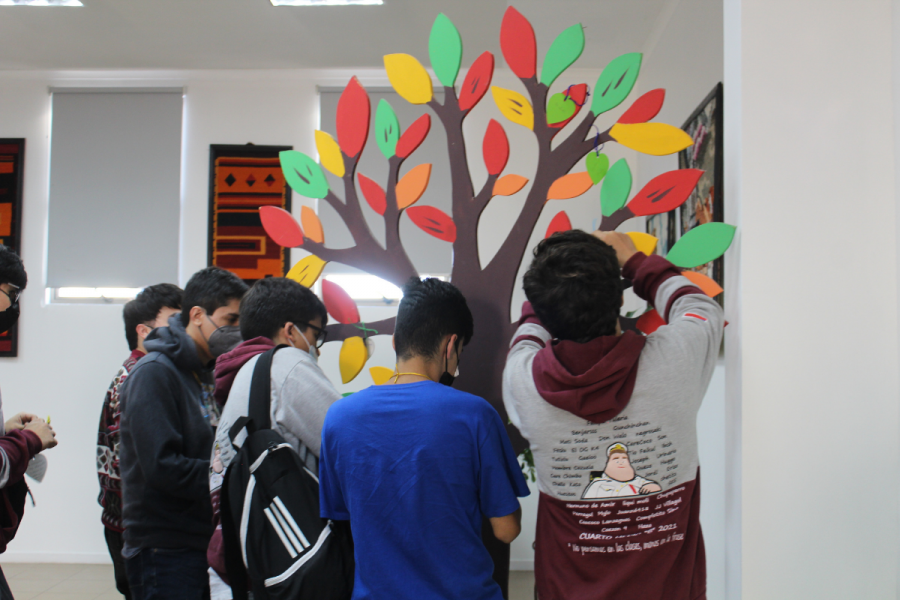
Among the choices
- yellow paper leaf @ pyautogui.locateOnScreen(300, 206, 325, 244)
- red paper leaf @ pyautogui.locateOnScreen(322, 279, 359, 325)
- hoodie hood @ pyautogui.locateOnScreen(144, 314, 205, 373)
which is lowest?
hoodie hood @ pyautogui.locateOnScreen(144, 314, 205, 373)

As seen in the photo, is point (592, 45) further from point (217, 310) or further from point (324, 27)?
point (217, 310)

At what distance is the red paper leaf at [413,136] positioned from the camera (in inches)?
63.6

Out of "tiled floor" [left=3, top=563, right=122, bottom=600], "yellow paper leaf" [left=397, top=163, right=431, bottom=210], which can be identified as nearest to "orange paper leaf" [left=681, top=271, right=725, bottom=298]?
"yellow paper leaf" [left=397, top=163, right=431, bottom=210]

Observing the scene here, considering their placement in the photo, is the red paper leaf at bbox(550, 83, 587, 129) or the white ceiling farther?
the white ceiling

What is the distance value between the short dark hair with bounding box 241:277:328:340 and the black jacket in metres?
0.42

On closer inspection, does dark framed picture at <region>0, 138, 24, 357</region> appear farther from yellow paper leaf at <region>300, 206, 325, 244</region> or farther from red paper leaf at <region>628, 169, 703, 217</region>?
red paper leaf at <region>628, 169, 703, 217</region>

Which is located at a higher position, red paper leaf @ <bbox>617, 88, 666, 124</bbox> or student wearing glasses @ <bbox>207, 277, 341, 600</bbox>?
red paper leaf @ <bbox>617, 88, 666, 124</bbox>

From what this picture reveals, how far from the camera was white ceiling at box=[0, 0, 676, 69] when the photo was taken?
9.30 ft

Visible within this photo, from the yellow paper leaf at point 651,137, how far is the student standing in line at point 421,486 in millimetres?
823

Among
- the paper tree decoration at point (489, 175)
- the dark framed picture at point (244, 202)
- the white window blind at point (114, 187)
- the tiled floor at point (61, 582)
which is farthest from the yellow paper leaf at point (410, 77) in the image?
the tiled floor at point (61, 582)

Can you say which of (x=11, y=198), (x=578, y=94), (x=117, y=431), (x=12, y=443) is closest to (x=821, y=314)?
(x=578, y=94)

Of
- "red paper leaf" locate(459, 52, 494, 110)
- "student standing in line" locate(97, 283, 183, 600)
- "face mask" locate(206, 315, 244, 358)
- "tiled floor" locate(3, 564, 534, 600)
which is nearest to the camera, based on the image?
"red paper leaf" locate(459, 52, 494, 110)

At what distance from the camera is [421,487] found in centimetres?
104

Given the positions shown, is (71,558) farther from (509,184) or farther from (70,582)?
(509,184)
